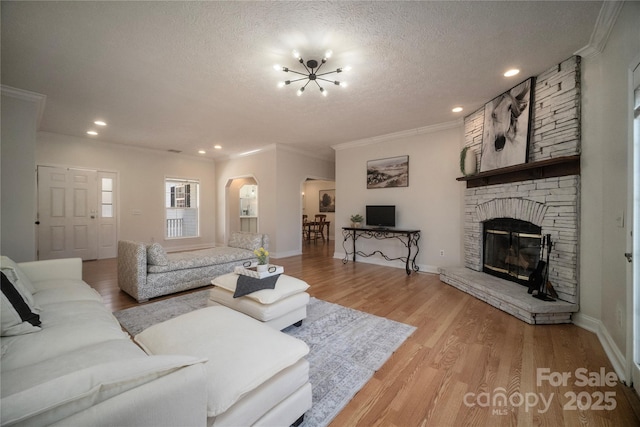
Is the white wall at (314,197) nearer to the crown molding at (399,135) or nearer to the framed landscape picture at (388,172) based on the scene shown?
the crown molding at (399,135)

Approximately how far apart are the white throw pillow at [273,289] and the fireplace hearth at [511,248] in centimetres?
283

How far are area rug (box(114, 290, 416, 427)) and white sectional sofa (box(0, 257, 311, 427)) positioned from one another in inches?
12.6

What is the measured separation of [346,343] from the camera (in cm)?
217

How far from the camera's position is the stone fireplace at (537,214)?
257 cm

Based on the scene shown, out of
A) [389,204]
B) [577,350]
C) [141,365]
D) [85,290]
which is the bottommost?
[577,350]

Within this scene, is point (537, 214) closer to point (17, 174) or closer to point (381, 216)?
point (381, 216)

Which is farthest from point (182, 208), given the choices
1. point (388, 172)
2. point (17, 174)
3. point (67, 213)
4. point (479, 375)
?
point (479, 375)

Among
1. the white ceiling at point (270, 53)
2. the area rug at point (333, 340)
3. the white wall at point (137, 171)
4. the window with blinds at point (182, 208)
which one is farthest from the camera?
the window with blinds at point (182, 208)

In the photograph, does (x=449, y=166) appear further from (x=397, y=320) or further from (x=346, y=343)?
(x=346, y=343)

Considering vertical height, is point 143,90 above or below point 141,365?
above

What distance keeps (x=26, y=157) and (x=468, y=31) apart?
527 centimetres

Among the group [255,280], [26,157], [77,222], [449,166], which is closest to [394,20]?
[255,280]

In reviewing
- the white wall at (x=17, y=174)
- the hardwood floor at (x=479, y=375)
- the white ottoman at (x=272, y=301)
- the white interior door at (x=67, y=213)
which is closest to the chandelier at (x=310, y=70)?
the white ottoman at (x=272, y=301)

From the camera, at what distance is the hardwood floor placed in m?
1.44
